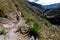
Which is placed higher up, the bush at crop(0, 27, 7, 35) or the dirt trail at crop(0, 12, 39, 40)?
the bush at crop(0, 27, 7, 35)

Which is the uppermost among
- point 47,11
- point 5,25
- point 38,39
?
point 5,25

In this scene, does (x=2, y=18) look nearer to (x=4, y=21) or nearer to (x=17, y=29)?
(x=4, y=21)

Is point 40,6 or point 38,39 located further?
point 40,6

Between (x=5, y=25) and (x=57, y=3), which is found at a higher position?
(x=5, y=25)

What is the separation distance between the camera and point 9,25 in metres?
7.70

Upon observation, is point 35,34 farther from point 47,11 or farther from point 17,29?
point 47,11

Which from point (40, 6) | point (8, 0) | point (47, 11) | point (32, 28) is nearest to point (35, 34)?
point (32, 28)

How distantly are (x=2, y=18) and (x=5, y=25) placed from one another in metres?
0.43

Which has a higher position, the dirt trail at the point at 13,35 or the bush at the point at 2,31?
the bush at the point at 2,31

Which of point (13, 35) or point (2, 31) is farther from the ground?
point (2, 31)

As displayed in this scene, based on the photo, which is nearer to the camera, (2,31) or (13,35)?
(2,31)

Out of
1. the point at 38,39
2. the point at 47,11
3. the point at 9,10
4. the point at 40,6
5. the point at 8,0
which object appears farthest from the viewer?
the point at 47,11

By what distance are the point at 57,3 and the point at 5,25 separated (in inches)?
1844

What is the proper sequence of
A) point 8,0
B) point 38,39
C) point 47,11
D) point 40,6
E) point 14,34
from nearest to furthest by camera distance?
point 14,34, point 38,39, point 8,0, point 40,6, point 47,11
